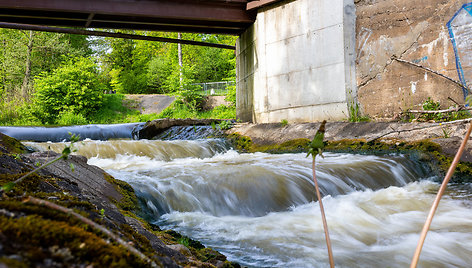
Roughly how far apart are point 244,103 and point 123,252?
12180 mm

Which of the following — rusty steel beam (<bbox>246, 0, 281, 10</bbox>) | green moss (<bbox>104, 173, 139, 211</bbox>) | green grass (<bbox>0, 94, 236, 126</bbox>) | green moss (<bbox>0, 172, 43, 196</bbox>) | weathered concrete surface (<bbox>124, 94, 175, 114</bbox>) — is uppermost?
rusty steel beam (<bbox>246, 0, 281, 10</bbox>)

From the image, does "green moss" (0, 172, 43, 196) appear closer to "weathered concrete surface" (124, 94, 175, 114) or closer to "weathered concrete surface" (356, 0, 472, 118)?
"weathered concrete surface" (356, 0, 472, 118)

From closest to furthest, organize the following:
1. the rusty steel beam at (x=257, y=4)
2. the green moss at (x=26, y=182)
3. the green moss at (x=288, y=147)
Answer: the green moss at (x=26, y=182) → the green moss at (x=288, y=147) → the rusty steel beam at (x=257, y=4)

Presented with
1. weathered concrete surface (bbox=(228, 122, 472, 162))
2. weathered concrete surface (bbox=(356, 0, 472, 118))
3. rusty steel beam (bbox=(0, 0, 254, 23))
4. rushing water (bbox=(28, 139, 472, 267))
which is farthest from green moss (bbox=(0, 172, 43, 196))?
rusty steel beam (bbox=(0, 0, 254, 23))

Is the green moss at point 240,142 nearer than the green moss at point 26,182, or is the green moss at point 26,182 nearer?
the green moss at point 26,182

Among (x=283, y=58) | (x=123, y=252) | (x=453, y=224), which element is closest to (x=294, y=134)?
(x=283, y=58)

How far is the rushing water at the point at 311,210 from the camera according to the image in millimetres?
3260

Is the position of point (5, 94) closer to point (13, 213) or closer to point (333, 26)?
point (333, 26)

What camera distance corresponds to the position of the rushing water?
3.26 metres

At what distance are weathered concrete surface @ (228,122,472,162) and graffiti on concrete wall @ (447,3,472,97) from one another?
1.35 metres

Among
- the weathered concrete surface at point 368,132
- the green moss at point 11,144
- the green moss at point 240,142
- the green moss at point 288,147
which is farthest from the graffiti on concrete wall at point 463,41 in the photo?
the green moss at point 11,144

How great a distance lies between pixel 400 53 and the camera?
8727 mm

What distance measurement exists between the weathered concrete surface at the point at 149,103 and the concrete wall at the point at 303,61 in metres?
16.0

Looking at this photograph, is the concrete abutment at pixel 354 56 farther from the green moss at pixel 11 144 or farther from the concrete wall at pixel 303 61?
the green moss at pixel 11 144
